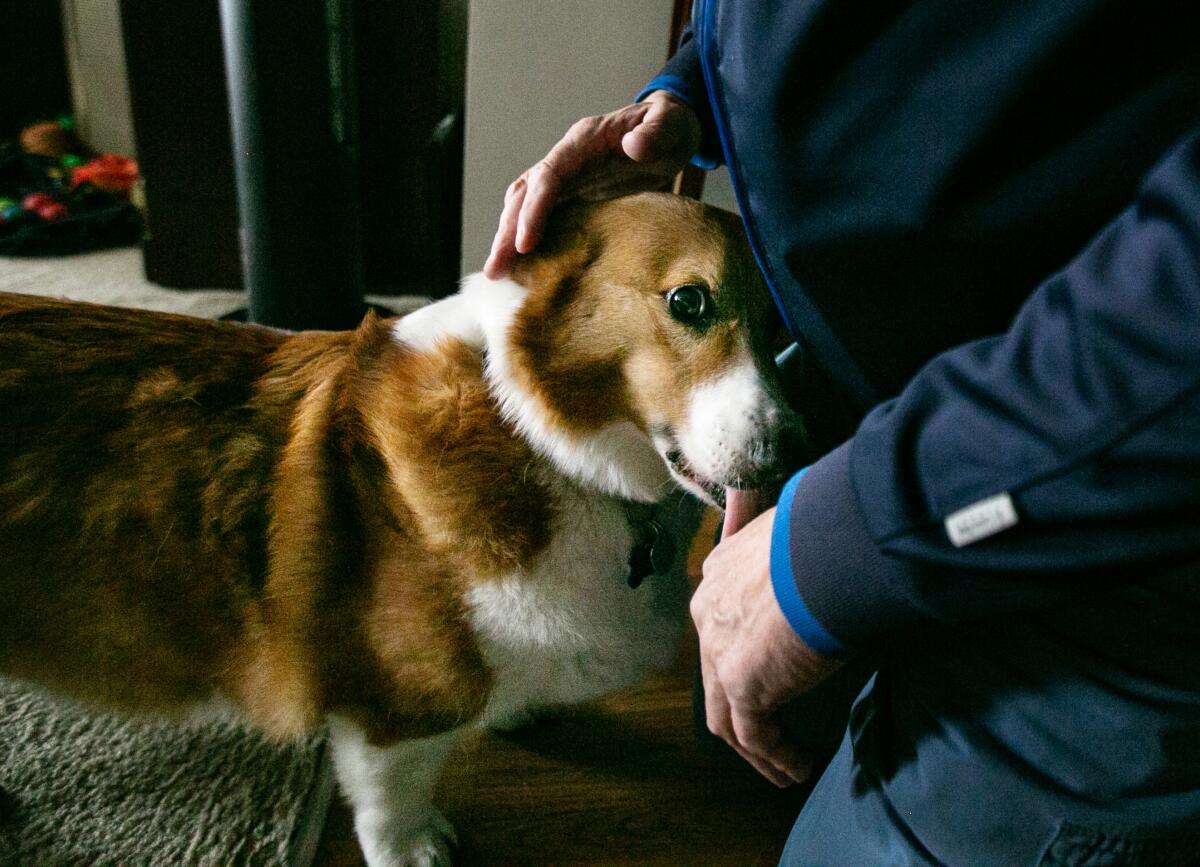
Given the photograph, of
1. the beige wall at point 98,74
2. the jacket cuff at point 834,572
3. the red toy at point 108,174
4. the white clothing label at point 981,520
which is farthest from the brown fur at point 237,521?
the beige wall at point 98,74

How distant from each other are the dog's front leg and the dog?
12 mm

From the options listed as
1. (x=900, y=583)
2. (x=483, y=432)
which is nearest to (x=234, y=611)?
(x=483, y=432)

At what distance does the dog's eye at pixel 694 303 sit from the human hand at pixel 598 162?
19 cm

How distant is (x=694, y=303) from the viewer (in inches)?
34.4

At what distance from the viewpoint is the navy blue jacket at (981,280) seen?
0.42 m

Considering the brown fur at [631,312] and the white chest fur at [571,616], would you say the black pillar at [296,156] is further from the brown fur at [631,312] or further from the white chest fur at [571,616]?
the white chest fur at [571,616]

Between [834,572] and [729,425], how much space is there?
0.30 metres

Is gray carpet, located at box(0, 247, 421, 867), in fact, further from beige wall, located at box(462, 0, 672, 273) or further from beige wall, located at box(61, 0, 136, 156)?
beige wall, located at box(61, 0, 136, 156)

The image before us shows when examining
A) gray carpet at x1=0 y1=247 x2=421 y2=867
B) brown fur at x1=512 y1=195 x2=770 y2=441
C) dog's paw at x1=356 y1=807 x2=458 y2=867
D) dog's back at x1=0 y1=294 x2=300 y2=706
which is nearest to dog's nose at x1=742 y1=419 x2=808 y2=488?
brown fur at x1=512 y1=195 x2=770 y2=441

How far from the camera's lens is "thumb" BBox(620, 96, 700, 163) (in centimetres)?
94

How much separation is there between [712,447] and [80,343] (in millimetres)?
761

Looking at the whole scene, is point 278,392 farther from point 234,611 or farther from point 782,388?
point 782,388

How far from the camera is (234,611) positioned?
922 millimetres

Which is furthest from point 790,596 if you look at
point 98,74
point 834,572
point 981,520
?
point 98,74
